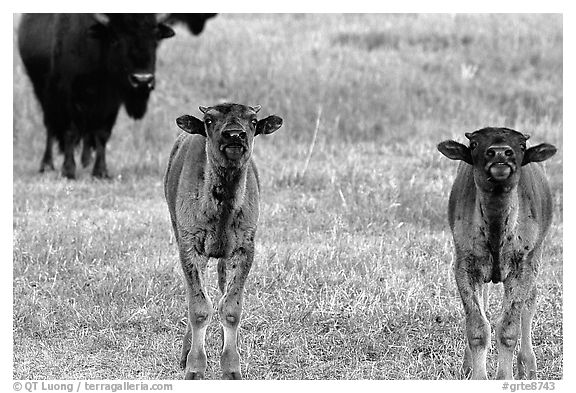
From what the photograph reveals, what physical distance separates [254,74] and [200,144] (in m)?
12.1

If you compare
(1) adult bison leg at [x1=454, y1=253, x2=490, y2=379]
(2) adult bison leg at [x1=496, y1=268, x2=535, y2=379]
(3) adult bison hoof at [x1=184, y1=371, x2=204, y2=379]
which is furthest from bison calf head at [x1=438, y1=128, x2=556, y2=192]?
(3) adult bison hoof at [x1=184, y1=371, x2=204, y2=379]

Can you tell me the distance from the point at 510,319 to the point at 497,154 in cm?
117

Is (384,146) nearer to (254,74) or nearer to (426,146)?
(426,146)

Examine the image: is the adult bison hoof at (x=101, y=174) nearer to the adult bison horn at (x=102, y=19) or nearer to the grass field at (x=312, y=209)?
the grass field at (x=312, y=209)

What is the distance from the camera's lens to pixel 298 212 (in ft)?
38.0

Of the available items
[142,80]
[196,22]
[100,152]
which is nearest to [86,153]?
[100,152]

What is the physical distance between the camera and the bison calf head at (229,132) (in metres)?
6.52

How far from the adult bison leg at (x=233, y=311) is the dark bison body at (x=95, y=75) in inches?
307

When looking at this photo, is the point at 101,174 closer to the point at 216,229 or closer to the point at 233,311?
the point at 216,229

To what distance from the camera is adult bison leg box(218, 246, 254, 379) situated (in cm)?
688

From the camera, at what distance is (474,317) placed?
21.8ft

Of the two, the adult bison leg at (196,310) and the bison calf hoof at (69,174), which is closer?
the adult bison leg at (196,310)

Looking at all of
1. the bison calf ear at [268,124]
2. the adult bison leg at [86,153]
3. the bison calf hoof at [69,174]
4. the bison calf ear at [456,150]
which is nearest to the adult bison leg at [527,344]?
the bison calf ear at [456,150]

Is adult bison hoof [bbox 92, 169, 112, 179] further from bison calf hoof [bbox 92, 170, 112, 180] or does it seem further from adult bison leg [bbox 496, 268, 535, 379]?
adult bison leg [bbox 496, 268, 535, 379]
